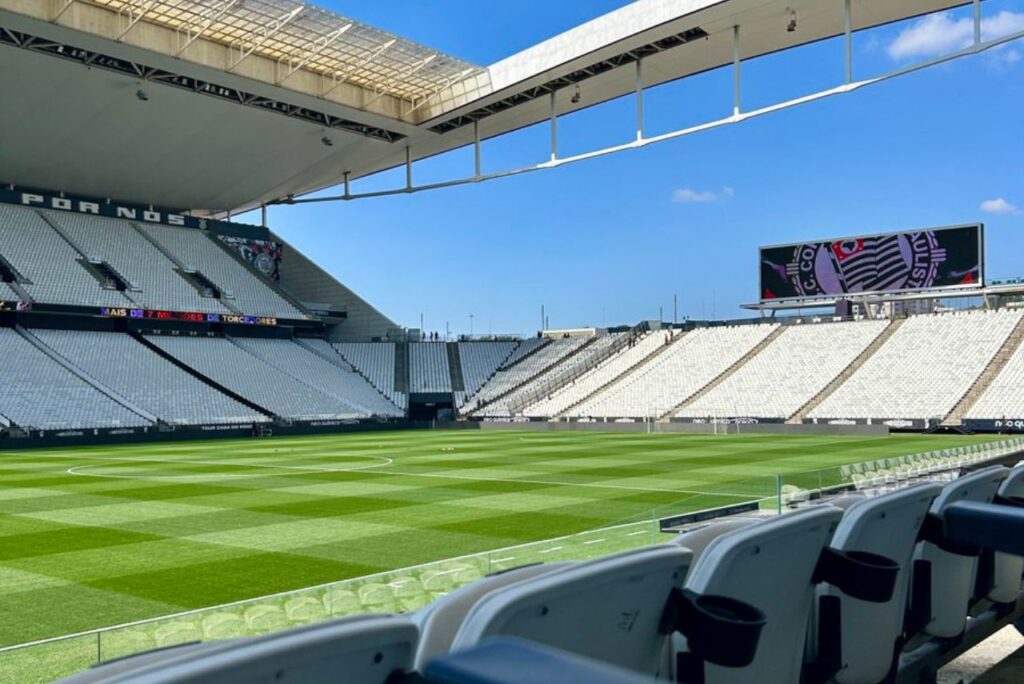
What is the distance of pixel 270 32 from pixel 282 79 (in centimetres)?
354

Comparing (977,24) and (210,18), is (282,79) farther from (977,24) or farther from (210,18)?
(977,24)

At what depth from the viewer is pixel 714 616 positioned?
94.0 inches

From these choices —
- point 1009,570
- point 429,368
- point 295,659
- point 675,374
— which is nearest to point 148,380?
point 429,368

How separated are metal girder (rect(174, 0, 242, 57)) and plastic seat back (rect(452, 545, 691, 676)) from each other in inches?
1376

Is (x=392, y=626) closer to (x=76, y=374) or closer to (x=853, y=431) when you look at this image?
(x=853, y=431)

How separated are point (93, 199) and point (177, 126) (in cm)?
1133

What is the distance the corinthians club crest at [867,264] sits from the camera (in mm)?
43312

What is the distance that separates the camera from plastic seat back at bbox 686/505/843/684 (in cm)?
260

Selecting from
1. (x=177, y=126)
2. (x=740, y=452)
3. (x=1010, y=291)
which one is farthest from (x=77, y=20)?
(x=1010, y=291)

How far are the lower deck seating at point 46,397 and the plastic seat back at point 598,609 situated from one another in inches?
1486

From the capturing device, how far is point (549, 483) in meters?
19.5

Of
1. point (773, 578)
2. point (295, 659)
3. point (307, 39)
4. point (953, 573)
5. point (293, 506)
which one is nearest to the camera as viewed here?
point (295, 659)

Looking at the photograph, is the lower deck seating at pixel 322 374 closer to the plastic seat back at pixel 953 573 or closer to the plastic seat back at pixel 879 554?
the plastic seat back at pixel 953 573

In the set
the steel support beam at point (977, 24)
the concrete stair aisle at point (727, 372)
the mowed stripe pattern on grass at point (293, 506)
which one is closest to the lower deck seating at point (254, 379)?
the mowed stripe pattern on grass at point (293, 506)
